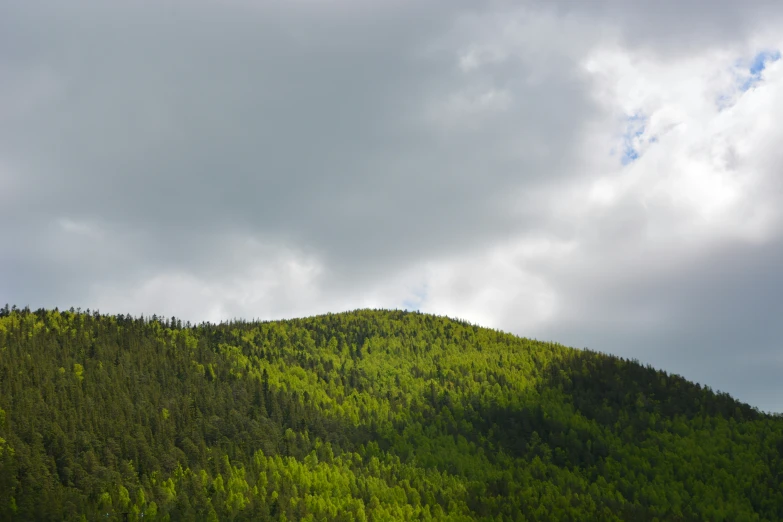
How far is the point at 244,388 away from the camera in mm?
187750

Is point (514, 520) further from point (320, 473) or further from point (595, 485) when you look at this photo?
point (320, 473)

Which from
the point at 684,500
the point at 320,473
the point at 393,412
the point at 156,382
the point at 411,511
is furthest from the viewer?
the point at 393,412

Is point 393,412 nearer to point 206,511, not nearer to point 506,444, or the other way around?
point 506,444

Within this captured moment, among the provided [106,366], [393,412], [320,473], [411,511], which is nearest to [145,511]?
[320,473]

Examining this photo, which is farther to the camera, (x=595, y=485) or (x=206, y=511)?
(x=595, y=485)

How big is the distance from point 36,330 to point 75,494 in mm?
86503

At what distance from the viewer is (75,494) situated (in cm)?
12731

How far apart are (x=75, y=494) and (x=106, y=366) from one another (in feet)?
200

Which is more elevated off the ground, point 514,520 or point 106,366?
point 106,366

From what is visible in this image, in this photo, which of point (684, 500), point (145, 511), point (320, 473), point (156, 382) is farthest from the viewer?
point (156, 382)

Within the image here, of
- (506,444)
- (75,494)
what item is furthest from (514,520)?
(75,494)

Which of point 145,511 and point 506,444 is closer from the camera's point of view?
point 145,511

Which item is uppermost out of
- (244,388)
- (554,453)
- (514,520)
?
(244,388)

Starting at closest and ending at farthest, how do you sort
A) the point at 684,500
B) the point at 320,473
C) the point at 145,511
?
the point at 145,511 < the point at 320,473 < the point at 684,500
